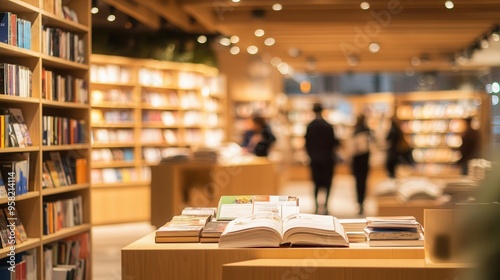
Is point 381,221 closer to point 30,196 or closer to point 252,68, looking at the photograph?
point 30,196

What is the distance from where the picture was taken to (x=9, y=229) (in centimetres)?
507

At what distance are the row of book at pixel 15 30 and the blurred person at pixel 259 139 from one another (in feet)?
20.9

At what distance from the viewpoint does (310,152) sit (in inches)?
442

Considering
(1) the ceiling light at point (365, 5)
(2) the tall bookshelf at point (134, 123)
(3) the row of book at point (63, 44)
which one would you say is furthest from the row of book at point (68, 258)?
(2) the tall bookshelf at point (134, 123)

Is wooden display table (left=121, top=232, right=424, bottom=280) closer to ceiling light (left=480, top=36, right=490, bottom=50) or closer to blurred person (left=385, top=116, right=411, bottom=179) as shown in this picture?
ceiling light (left=480, top=36, right=490, bottom=50)

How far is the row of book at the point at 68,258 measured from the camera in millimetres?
5801

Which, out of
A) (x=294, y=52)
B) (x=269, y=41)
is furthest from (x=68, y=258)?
(x=294, y=52)

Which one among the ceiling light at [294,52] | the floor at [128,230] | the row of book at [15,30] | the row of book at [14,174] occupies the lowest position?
the floor at [128,230]

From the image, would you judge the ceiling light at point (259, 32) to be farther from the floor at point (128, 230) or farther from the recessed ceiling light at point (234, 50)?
the recessed ceiling light at point (234, 50)

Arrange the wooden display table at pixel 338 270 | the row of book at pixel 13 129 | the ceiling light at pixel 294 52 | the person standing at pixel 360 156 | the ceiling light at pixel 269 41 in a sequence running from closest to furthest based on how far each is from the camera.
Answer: the wooden display table at pixel 338 270
the row of book at pixel 13 129
the ceiling light at pixel 269 41
the person standing at pixel 360 156
the ceiling light at pixel 294 52

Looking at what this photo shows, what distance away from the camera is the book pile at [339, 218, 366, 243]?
12.5 feet

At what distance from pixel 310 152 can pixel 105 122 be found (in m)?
3.08

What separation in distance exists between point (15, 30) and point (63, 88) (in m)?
0.99

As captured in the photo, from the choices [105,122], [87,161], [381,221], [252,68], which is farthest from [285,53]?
[381,221]
